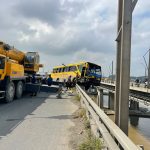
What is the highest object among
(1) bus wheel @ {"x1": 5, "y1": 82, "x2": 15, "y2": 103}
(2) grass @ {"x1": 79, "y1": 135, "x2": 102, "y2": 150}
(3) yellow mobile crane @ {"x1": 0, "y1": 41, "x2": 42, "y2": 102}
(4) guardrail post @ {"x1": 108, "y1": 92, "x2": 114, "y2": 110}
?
(3) yellow mobile crane @ {"x1": 0, "y1": 41, "x2": 42, "y2": 102}

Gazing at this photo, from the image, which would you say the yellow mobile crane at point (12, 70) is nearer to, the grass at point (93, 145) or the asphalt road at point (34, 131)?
the asphalt road at point (34, 131)

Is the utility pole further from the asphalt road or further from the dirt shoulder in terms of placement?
the asphalt road

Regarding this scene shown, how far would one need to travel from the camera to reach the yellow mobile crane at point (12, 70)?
68.6 ft

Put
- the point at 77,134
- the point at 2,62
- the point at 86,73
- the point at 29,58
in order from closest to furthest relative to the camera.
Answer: the point at 77,134
the point at 2,62
the point at 29,58
the point at 86,73

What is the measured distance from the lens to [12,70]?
22.0 meters

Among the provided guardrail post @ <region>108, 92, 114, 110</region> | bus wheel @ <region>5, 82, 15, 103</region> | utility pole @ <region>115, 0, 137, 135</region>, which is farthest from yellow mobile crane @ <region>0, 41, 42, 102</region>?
guardrail post @ <region>108, 92, 114, 110</region>

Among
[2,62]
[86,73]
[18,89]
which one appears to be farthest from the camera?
[86,73]

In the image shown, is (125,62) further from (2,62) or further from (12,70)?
(12,70)

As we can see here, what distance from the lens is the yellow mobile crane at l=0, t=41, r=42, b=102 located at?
20.9 m

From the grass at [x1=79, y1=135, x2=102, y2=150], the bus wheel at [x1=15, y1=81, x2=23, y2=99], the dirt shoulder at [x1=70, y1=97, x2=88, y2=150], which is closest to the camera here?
the grass at [x1=79, y1=135, x2=102, y2=150]

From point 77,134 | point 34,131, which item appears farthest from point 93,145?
point 34,131

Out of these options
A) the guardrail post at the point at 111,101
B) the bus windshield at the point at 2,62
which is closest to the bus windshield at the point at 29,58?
the bus windshield at the point at 2,62

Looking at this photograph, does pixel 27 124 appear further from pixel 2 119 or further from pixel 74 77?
pixel 74 77

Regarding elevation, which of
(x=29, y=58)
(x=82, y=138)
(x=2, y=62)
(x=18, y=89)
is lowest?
(x=82, y=138)
